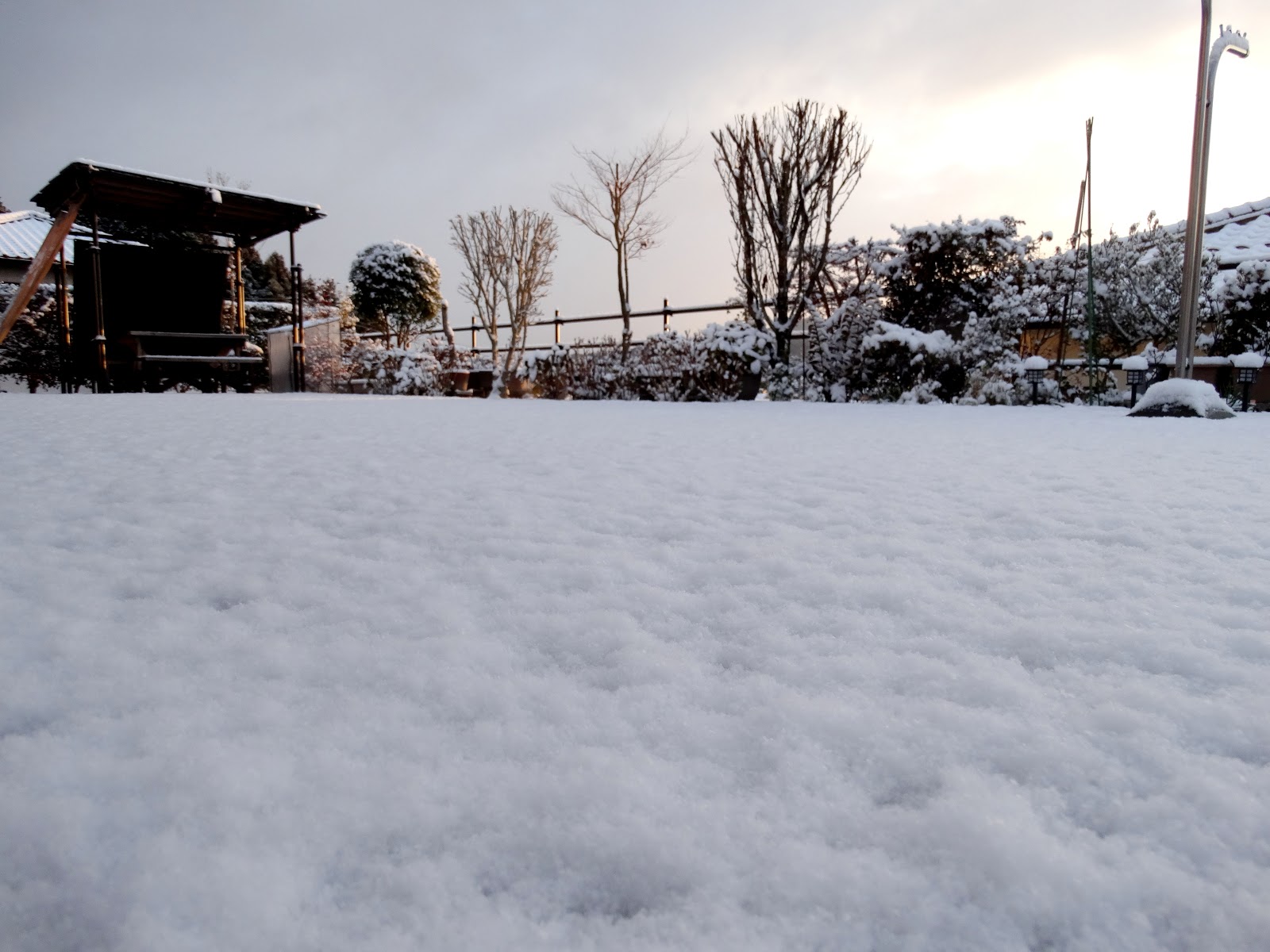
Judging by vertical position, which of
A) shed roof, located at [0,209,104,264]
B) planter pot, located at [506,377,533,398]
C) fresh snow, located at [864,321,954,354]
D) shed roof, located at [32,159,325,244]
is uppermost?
shed roof, located at [0,209,104,264]

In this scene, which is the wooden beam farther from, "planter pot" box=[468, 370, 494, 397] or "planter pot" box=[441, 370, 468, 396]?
"planter pot" box=[468, 370, 494, 397]

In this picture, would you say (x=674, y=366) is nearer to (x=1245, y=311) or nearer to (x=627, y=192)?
(x=627, y=192)

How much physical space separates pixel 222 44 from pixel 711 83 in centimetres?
642

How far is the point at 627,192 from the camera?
10297 mm

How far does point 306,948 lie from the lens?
558 mm

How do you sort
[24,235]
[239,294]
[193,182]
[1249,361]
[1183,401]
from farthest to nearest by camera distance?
[24,235]
[239,294]
[193,182]
[1249,361]
[1183,401]

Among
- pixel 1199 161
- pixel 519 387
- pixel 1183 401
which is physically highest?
pixel 1199 161

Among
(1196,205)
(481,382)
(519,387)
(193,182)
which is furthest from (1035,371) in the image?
(193,182)

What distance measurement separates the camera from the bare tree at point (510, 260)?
455 inches

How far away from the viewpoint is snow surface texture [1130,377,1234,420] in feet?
16.6

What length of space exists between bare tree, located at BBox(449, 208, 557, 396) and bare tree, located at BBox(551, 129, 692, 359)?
1222 millimetres

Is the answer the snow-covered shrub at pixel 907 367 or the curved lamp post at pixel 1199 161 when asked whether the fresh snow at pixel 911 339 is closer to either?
the snow-covered shrub at pixel 907 367

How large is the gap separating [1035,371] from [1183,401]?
4.97ft

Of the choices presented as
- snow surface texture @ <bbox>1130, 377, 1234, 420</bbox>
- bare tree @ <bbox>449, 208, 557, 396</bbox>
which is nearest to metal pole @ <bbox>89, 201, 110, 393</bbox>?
bare tree @ <bbox>449, 208, 557, 396</bbox>
